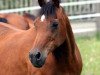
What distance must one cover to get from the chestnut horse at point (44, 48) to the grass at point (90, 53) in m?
2.39

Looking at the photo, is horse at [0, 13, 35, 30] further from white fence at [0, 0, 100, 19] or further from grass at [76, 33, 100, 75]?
white fence at [0, 0, 100, 19]

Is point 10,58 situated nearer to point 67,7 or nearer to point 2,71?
point 2,71

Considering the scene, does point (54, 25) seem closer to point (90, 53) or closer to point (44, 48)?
point (44, 48)

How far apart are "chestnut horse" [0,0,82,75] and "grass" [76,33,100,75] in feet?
7.83

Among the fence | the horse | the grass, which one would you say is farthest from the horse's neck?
the fence

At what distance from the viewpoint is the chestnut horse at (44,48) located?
19.7ft

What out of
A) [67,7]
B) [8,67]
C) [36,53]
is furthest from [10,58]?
[67,7]

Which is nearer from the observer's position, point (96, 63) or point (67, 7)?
point (96, 63)

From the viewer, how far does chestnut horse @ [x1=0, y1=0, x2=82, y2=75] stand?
6.02 metres

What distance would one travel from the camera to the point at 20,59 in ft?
22.9

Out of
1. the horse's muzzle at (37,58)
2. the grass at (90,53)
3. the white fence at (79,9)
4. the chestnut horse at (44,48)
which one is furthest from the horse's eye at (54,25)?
the white fence at (79,9)

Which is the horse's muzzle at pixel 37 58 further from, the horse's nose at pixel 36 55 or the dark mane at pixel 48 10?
the dark mane at pixel 48 10

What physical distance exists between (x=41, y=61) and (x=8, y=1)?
9.29 meters

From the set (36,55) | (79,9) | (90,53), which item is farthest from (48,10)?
(79,9)
